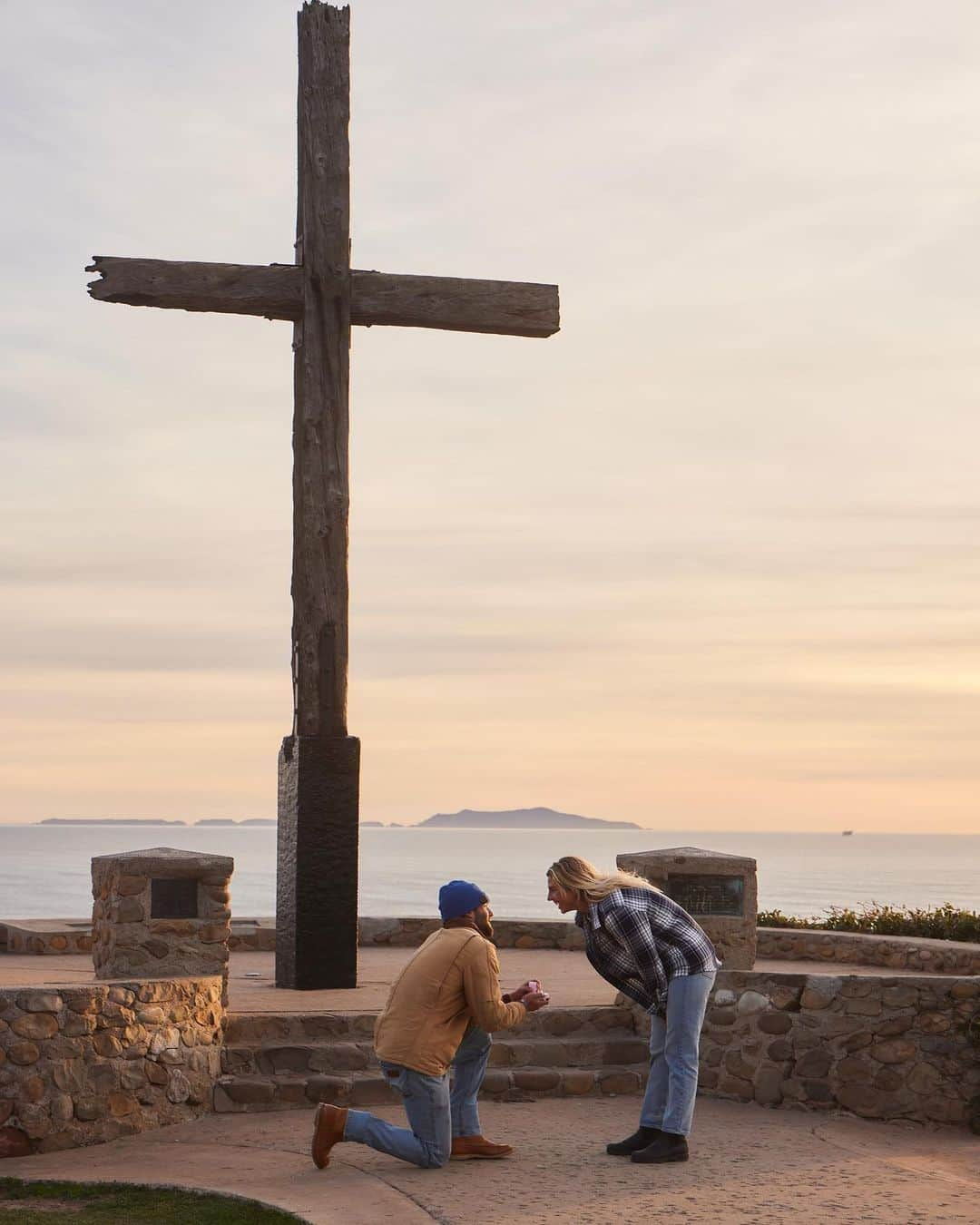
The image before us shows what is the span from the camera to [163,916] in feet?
37.1

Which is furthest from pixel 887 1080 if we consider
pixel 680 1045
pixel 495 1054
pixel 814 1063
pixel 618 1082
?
pixel 680 1045

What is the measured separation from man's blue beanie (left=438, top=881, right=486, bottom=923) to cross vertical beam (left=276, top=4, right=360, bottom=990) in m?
4.14

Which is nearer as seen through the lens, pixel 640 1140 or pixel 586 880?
pixel 586 880

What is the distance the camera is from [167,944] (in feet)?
36.9

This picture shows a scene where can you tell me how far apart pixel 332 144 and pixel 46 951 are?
26.1 ft

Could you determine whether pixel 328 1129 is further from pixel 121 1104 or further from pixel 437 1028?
pixel 121 1104

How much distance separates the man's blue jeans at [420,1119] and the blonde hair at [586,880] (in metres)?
0.85

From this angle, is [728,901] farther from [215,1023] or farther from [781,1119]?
[215,1023]

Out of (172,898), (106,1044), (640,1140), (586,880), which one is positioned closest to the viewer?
(586,880)

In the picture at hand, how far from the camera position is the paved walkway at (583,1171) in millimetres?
7270

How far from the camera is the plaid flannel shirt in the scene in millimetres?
7977

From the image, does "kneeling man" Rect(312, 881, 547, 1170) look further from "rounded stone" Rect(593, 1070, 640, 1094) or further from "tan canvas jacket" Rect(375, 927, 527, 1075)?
"rounded stone" Rect(593, 1070, 640, 1094)

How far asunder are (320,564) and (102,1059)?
14.3ft

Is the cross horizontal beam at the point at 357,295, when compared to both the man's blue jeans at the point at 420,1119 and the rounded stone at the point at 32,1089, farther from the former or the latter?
the man's blue jeans at the point at 420,1119
